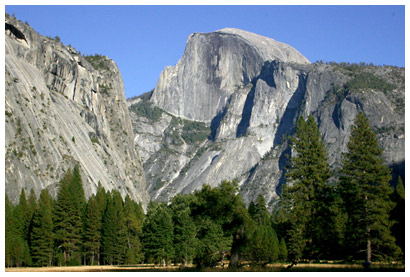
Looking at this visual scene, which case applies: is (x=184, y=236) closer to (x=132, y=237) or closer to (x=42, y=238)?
(x=42, y=238)

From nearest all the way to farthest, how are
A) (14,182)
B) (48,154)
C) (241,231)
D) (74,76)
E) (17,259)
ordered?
1. (241,231)
2. (17,259)
3. (14,182)
4. (48,154)
5. (74,76)

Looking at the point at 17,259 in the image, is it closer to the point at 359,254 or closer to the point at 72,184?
the point at 72,184

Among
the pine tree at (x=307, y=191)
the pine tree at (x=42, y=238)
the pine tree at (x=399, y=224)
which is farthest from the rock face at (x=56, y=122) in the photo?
the pine tree at (x=399, y=224)

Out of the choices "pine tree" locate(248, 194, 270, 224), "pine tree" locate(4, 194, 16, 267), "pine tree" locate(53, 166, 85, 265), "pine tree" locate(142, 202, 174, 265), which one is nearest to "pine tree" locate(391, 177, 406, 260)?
"pine tree" locate(142, 202, 174, 265)

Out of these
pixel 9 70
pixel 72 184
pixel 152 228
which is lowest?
pixel 152 228

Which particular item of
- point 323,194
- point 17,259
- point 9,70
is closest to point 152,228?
point 17,259

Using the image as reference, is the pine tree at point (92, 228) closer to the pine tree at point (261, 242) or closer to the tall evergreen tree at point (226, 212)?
the pine tree at point (261, 242)
